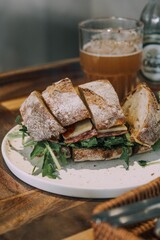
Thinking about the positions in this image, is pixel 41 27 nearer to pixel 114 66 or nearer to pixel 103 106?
pixel 114 66

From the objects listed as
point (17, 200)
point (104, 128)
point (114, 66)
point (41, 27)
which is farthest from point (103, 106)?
point (41, 27)

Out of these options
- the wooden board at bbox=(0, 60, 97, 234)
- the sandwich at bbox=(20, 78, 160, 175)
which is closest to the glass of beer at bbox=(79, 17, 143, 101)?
the wooden board at bbox=(0, 60, 97, 234)

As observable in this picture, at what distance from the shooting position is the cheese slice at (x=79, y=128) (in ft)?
3.48

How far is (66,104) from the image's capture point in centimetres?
106

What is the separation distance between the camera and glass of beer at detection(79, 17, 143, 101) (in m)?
1.50

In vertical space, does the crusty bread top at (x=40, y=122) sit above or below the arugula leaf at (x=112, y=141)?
above

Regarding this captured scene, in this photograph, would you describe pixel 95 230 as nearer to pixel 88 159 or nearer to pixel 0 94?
pixel 88 159

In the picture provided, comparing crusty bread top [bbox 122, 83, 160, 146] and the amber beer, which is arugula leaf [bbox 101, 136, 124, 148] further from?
the amber beer

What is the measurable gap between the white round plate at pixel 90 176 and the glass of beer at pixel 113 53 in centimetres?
44

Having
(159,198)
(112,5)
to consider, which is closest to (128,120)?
(159,198)

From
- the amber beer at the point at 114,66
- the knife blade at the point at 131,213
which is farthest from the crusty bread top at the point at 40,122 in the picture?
the amber beer at the point at 114,66

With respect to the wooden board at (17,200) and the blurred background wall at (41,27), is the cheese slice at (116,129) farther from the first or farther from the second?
the blurred background wall at (41,27)

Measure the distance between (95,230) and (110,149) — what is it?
1.16ft

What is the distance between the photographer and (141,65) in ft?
5.24
